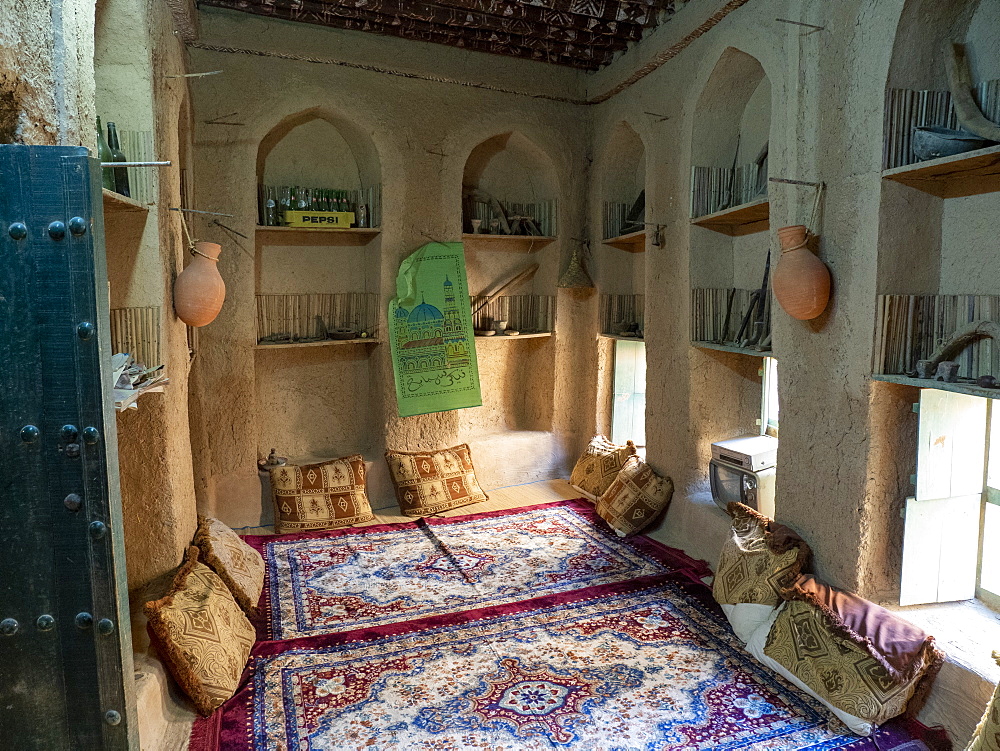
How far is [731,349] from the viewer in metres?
4.30

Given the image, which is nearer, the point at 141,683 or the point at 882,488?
the point at 141,683

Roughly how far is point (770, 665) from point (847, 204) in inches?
87.1

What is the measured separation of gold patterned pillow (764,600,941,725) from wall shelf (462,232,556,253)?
380cm

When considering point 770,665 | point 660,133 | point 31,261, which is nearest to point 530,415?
point 660,133

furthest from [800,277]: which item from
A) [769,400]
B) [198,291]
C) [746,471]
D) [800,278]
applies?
[198,291]

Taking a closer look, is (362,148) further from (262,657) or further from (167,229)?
(262,657)

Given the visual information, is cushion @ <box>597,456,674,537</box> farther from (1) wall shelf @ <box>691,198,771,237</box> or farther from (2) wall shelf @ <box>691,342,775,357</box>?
(1) wall shelf @ <box>691,198,771,237</box>

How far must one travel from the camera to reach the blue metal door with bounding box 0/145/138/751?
1550mm

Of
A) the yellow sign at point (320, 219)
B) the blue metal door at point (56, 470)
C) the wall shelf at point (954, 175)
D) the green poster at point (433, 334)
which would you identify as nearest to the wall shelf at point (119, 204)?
the blue metal door at point (56, 470)

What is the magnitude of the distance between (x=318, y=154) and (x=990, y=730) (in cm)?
541

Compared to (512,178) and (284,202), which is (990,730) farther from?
(512,178)

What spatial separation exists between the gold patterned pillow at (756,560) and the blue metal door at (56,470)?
2.93 meters

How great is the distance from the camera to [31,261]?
155cm

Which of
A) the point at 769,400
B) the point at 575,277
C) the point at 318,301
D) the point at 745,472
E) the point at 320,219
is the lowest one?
the point at 745,472
